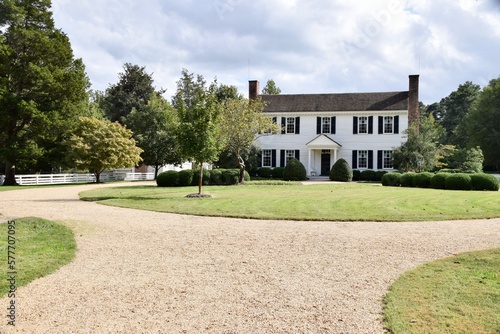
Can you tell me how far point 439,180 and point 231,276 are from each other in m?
21.6

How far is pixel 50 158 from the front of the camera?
34188 mm

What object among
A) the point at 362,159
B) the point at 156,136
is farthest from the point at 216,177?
the point at 362,159

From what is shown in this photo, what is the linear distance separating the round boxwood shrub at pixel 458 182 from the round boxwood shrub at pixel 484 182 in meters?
0.28

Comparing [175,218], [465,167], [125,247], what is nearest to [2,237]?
[125,247]

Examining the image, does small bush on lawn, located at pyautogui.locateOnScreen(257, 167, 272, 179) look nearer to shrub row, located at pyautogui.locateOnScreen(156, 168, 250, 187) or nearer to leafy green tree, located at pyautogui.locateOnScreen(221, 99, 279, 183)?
leafy green tree, located at pyautogui.locateOnScreen(221, 99, 279, 183)

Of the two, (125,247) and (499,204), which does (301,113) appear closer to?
(499,204)

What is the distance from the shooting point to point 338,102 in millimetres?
40188

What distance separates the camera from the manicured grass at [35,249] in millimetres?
6264

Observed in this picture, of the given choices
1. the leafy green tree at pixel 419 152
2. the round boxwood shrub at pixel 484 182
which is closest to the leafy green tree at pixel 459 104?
the leafy green tree at pixel 419 152

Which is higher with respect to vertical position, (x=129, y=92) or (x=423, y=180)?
(x=129, y=92)

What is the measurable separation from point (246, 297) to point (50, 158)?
108ft

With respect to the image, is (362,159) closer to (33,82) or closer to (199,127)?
(199,127)

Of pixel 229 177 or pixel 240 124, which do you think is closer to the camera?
pixel 229 177

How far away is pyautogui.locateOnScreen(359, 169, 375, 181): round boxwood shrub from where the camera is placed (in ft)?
118
